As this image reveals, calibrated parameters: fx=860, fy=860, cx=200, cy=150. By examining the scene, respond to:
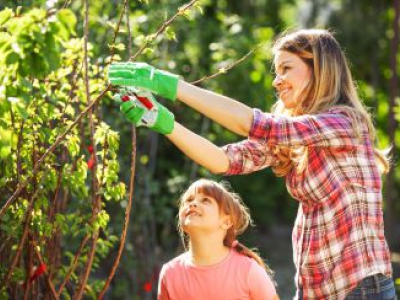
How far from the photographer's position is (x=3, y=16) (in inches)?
88.4

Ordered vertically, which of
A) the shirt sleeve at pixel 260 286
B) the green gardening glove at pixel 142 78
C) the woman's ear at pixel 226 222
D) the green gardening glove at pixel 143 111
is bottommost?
the shirt sleeve at pixel 260 286

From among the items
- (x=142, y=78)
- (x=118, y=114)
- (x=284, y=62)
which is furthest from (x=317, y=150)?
(x=118, y=114)

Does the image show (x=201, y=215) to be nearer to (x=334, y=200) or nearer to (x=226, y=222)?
(x=226, y=222)

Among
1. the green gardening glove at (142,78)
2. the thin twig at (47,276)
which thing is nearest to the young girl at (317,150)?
Answer: the green gardening glove at (142,78)

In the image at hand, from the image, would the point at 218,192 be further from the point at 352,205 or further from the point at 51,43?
the point at 51,43

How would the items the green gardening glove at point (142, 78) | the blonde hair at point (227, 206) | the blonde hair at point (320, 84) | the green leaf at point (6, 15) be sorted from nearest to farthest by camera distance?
the green leaf at point (6, 15), the green gardening glove at point (142, 78), the blonde hair at point (320, 84), the blonde hair at point (227, 206)

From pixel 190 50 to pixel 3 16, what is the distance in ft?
14.6

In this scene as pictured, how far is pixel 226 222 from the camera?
325 cm

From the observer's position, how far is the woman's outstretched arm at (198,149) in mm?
2686

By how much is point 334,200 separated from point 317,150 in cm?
18

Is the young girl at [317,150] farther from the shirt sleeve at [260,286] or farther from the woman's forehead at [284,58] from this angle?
the shirt sleeve at [260,286]

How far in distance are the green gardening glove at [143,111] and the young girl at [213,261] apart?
2.03ft

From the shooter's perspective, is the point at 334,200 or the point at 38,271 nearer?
the point at 334,200

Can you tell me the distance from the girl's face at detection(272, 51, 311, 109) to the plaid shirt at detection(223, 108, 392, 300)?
182 mm
